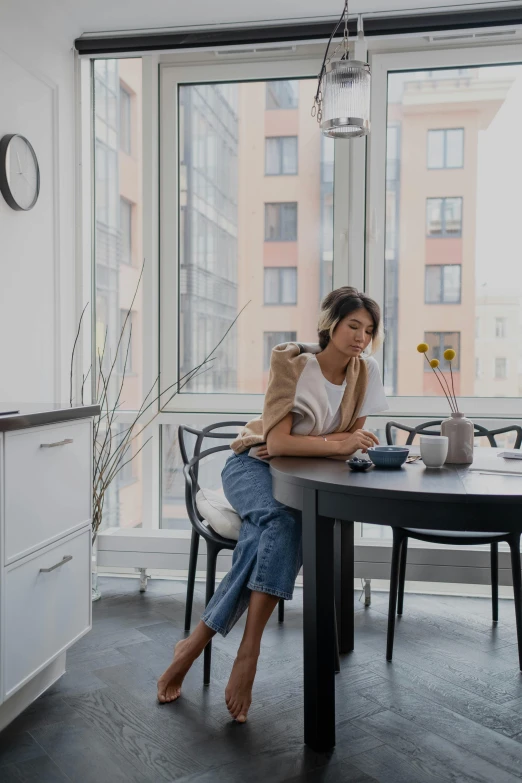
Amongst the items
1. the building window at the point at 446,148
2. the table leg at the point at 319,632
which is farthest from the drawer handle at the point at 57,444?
the building window at the point at 446,148

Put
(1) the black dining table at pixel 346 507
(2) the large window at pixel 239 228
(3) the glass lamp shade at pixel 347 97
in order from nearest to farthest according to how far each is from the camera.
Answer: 1. (1) the black dining table at pixel 346 507
2. (3) the glass lamp shade at pixel 347 97
3. (2) the large window at pixel 239 228

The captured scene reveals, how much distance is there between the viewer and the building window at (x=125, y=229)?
143 inches

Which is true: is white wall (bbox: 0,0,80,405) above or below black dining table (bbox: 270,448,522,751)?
above

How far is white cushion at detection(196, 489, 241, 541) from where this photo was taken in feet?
7.38

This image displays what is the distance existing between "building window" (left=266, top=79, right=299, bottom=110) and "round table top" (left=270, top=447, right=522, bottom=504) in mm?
2103

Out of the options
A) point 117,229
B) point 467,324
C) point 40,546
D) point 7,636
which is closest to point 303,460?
Answer: point 40,546

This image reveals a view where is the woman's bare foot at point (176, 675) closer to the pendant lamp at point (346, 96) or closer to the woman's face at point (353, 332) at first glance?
the woman's face at point (353, 332)

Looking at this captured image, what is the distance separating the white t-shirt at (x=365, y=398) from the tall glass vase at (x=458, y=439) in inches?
12.4

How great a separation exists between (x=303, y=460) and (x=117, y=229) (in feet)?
6.64

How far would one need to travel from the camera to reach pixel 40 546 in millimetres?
2012

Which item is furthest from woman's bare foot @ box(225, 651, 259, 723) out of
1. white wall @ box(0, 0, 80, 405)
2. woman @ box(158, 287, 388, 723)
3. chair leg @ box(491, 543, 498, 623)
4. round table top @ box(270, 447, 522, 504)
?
white wall @ box(0, 0, 80, 405)

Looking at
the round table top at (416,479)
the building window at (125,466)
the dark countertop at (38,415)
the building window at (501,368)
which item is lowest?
the building window at (125,466)

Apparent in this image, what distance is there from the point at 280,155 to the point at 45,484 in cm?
218

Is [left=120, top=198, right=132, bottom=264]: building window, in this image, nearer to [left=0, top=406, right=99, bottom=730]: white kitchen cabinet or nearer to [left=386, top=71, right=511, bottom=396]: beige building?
[left=386, top=71, right=511, bottom=396]: beige building
